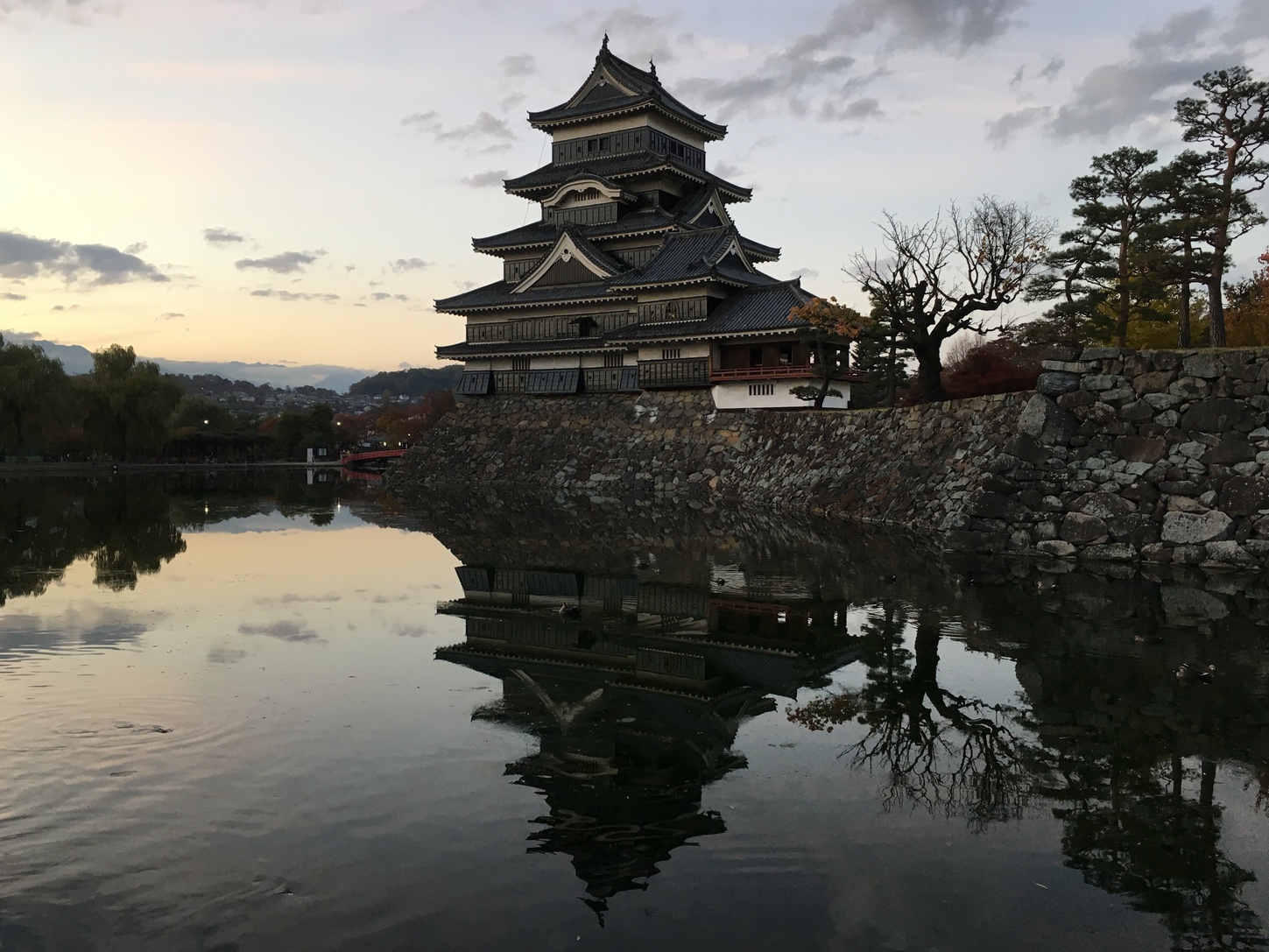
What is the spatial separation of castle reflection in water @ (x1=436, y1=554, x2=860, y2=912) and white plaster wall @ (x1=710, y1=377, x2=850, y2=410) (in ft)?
80.1

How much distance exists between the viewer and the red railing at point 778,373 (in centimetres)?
4025

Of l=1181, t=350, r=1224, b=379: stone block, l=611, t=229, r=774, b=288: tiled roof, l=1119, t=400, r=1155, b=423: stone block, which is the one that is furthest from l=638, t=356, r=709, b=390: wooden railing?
l=1181, t=350, r=1224, b=379: stone block

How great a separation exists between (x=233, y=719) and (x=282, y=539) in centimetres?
1772

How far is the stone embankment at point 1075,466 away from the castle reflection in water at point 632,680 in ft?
24.5

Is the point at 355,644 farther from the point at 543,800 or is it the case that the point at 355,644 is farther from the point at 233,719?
the point at 543,800

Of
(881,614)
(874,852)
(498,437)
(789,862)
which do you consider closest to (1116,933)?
(874,852)

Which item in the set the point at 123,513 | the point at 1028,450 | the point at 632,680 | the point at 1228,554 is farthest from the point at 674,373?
the point at 632,680

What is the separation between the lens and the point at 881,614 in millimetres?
13773

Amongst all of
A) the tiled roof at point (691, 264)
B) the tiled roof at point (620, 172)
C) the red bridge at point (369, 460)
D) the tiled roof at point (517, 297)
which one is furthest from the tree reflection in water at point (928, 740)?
the red bridge at point (369, 460)

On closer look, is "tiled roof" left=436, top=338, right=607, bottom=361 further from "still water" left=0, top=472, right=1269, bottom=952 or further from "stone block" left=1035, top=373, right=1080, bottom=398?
"still water" left=0, top=472, right=1269, bottom=952

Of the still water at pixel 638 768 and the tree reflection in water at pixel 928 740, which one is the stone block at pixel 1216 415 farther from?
the tree reflection in water at pixel 928 740

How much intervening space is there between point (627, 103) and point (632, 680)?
144 ft

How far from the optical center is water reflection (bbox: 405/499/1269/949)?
6.11 metres

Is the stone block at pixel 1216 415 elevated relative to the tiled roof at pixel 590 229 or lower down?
lower down
